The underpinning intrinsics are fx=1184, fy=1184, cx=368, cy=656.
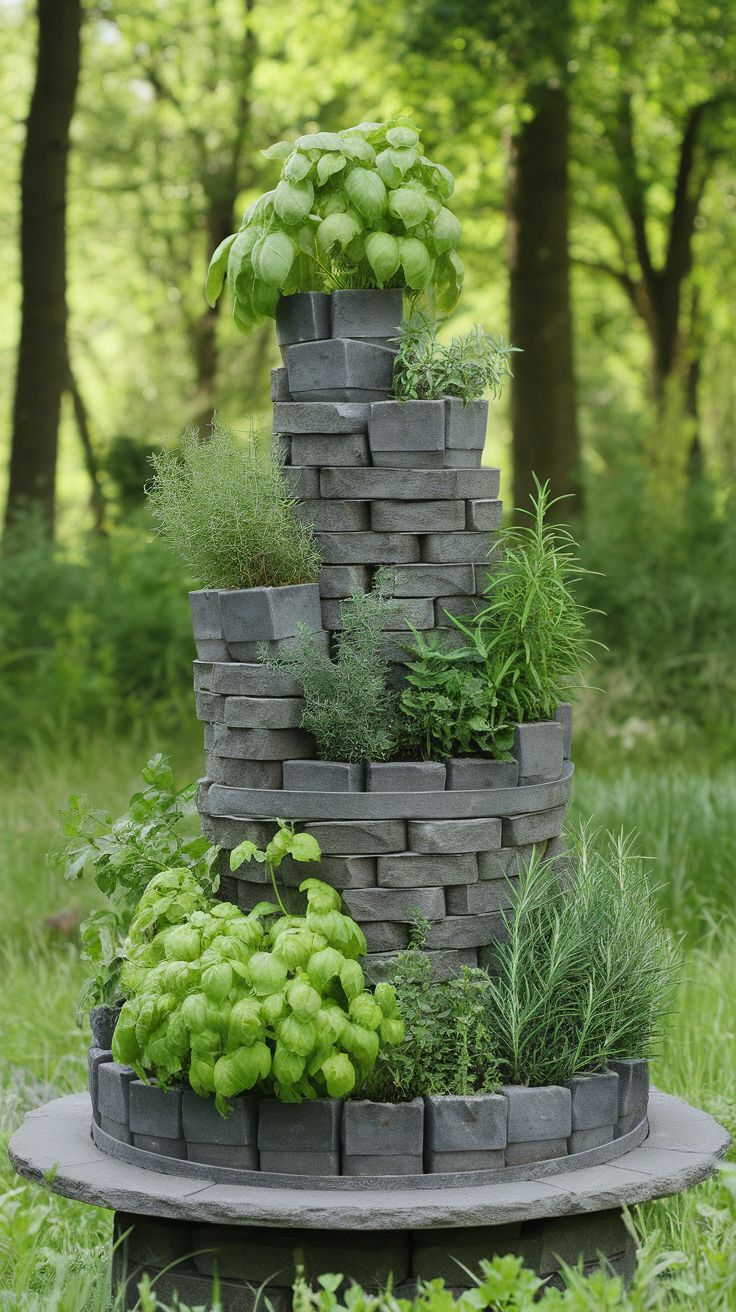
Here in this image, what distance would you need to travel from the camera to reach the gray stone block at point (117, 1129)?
2.55 meters

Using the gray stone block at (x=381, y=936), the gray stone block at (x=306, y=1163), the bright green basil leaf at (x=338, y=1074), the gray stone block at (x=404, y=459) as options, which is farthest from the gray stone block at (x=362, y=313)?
the gray stone block at (x=306, y=1163)

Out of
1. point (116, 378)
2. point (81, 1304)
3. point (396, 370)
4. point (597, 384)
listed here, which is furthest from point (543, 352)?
point (116, 378)

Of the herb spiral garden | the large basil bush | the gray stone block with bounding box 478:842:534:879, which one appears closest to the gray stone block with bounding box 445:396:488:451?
the herb spiral garden

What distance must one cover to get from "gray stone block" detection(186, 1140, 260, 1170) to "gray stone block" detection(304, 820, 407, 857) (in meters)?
0.63

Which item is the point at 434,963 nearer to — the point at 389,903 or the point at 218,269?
the point at 389,903

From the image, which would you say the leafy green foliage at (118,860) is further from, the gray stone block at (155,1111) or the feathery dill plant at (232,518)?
the feathery dill plant at (232,518)

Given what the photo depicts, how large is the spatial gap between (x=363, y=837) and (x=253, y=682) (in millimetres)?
439

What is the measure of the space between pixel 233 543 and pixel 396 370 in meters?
0.60

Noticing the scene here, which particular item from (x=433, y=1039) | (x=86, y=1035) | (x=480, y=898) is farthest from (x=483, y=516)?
(x=86, y=1035)

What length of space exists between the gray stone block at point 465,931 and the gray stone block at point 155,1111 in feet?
2.09

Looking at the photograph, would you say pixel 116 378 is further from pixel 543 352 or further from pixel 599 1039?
pixel 599 1039

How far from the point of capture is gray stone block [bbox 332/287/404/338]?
2.88 metres

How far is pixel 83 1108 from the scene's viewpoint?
2.93 meters

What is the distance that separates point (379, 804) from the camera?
102 inches
